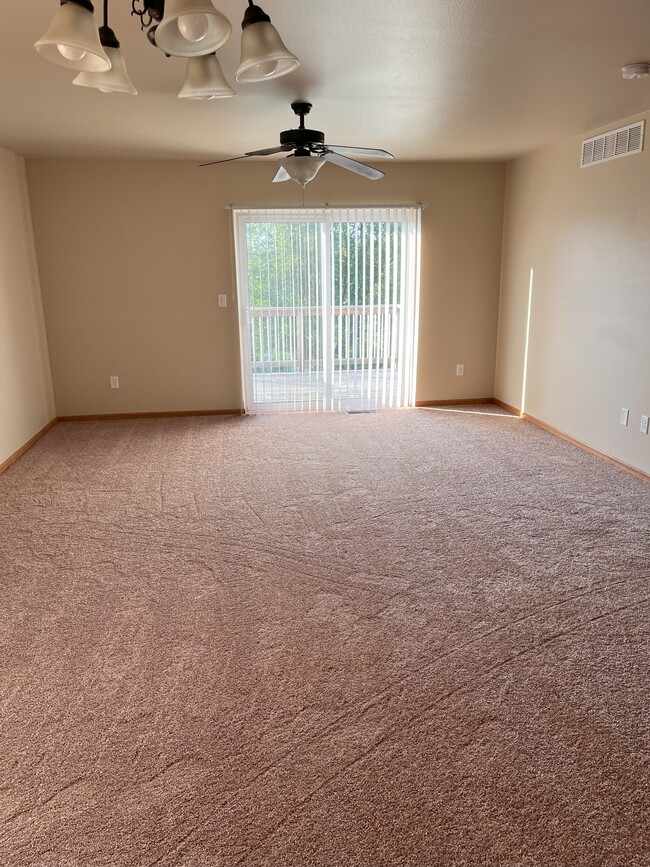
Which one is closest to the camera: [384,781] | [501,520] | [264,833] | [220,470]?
[264,833]

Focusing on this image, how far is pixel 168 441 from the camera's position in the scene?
531cm

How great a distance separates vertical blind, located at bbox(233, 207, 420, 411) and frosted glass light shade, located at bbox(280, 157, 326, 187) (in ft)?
7.35

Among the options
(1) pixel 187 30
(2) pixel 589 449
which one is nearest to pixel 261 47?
(1) pixel 187 30

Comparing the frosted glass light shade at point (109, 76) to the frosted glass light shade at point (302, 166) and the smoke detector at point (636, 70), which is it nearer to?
the frosted glass light shade at point (302, 166)

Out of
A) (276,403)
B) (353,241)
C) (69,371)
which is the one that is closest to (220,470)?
(276,403)

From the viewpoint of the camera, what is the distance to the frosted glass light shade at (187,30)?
5.49 feet

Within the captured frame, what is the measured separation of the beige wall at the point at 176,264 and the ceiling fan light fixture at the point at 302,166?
2267mm

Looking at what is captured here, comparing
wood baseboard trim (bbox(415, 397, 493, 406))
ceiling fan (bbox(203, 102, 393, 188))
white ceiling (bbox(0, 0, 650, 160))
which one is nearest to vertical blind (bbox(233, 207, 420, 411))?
wood baseboard trim (bbox(415, 397, 493, 406))

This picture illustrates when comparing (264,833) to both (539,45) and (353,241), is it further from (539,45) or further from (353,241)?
(353,241)

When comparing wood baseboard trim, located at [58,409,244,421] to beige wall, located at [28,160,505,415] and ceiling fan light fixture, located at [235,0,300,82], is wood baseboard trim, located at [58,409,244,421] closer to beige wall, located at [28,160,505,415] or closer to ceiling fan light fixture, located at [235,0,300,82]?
beige wall, located at [28,160,505,415]

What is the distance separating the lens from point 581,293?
4898 millimetres

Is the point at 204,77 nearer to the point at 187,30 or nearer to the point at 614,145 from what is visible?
the point at 187,30

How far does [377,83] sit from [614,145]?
204cm

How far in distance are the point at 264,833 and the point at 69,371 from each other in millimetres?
5118
